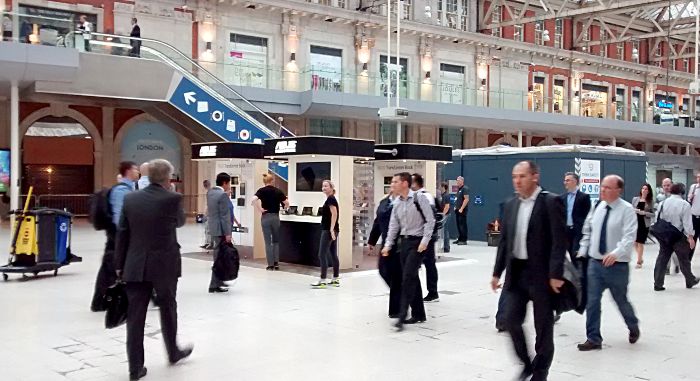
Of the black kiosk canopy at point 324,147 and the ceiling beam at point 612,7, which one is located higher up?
the ceiling beam at point 612,7

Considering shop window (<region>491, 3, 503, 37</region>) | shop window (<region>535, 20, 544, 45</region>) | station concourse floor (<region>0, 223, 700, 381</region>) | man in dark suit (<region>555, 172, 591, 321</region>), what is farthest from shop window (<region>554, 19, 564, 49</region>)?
man in dark suit (<region>555, 172, 591, 321</region>)

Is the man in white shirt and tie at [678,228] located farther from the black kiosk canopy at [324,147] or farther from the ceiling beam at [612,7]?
the ceiling beam at [612,7]

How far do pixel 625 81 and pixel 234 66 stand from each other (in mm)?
29593

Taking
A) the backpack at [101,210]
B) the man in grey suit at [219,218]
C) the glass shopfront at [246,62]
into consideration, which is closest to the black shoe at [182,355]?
the backpack at [101,210]

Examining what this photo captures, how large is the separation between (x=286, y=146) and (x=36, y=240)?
4.52m

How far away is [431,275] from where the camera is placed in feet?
30.3

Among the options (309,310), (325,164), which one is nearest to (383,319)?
(309,310)

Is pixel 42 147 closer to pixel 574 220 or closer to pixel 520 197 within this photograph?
pixel 574 220

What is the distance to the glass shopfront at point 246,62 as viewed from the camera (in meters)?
24.0

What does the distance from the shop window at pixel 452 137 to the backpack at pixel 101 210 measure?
2856cm

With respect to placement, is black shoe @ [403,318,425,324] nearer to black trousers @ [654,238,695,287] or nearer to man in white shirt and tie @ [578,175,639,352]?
man in white shirt and tie @ [578,175,639,352]

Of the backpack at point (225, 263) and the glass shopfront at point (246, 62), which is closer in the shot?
the backpack at point (225, 263)

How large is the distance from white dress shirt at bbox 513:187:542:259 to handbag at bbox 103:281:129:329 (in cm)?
321

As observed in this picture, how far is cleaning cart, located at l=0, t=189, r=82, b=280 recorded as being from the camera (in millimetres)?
10867
